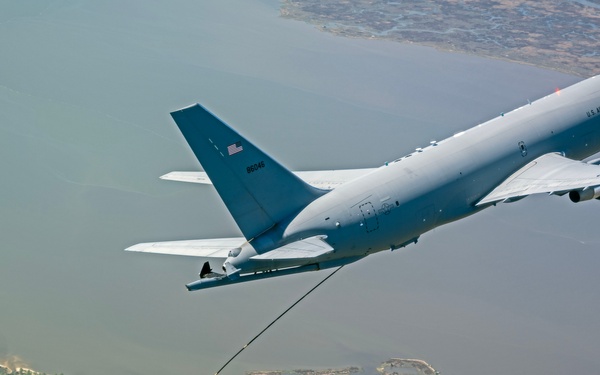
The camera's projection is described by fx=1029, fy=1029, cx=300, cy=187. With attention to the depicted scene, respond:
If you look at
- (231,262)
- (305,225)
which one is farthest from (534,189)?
(231,262)

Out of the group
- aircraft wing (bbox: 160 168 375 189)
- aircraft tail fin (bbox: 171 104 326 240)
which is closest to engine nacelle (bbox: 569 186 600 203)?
aircraft wing (bbox: 160 168 375 189)

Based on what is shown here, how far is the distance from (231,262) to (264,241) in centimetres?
258

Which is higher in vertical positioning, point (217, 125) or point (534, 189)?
point (217, 125)

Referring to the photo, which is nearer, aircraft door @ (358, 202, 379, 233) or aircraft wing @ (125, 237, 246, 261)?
aircraft wing @ (125, 237, 246, 261)

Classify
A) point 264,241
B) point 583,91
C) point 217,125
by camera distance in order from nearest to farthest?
point 217,125 < point 264,241 < point 583,91

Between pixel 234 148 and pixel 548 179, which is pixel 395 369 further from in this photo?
pixel 234 148

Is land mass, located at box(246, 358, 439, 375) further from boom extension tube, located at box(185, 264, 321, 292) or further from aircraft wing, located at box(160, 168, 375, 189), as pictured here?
boom extension tube, located at box(185, 264, 321, 292)

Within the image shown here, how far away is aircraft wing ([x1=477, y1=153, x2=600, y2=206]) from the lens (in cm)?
7631

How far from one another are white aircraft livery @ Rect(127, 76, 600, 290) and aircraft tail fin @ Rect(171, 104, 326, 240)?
0.06 meters

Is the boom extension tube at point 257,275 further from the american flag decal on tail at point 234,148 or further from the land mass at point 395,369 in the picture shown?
the land mass at point 395,369

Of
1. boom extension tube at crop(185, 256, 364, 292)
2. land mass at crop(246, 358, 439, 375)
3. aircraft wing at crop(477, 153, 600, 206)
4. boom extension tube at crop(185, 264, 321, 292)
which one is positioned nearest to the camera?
boom extension tube at crop(185, 264, 321, 292)

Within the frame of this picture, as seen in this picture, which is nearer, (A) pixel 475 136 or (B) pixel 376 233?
(B) pixel 376 233

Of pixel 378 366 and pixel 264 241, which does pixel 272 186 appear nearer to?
pixel 264 241

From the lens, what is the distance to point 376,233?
70.7 meters
